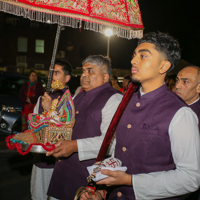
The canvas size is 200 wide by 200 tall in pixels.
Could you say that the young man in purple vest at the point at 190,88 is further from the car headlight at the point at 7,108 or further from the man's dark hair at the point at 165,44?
the car headlight at the point at 7,108

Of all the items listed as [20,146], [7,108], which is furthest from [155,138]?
[7,108]

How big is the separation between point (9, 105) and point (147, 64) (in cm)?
620

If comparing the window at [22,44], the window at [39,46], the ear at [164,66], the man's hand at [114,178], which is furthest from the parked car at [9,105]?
the window at [39,46]

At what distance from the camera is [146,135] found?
165 cm

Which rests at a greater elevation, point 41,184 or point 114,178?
point 114,178

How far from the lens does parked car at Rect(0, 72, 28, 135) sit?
22.2ft

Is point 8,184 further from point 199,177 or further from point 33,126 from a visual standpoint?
point 199,177

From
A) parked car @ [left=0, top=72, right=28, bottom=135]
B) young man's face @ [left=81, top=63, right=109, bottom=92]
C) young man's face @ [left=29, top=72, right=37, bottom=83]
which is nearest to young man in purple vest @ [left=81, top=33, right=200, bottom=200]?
young man's face @ [left=81, top=63, right=109, bottom=92]

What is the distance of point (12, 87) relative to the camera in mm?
7914

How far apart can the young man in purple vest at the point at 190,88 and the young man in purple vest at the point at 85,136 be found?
1.11 meters

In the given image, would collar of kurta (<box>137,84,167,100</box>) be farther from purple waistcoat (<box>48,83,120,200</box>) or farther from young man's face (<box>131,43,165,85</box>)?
purple waistcoat (<box>48,83,120,200</box>)

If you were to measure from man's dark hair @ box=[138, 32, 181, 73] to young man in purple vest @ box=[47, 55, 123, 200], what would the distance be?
0.84 metres

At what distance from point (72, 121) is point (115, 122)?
2.14 ft

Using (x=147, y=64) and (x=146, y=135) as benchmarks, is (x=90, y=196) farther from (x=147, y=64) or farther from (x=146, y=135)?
(x=147, y=64)
